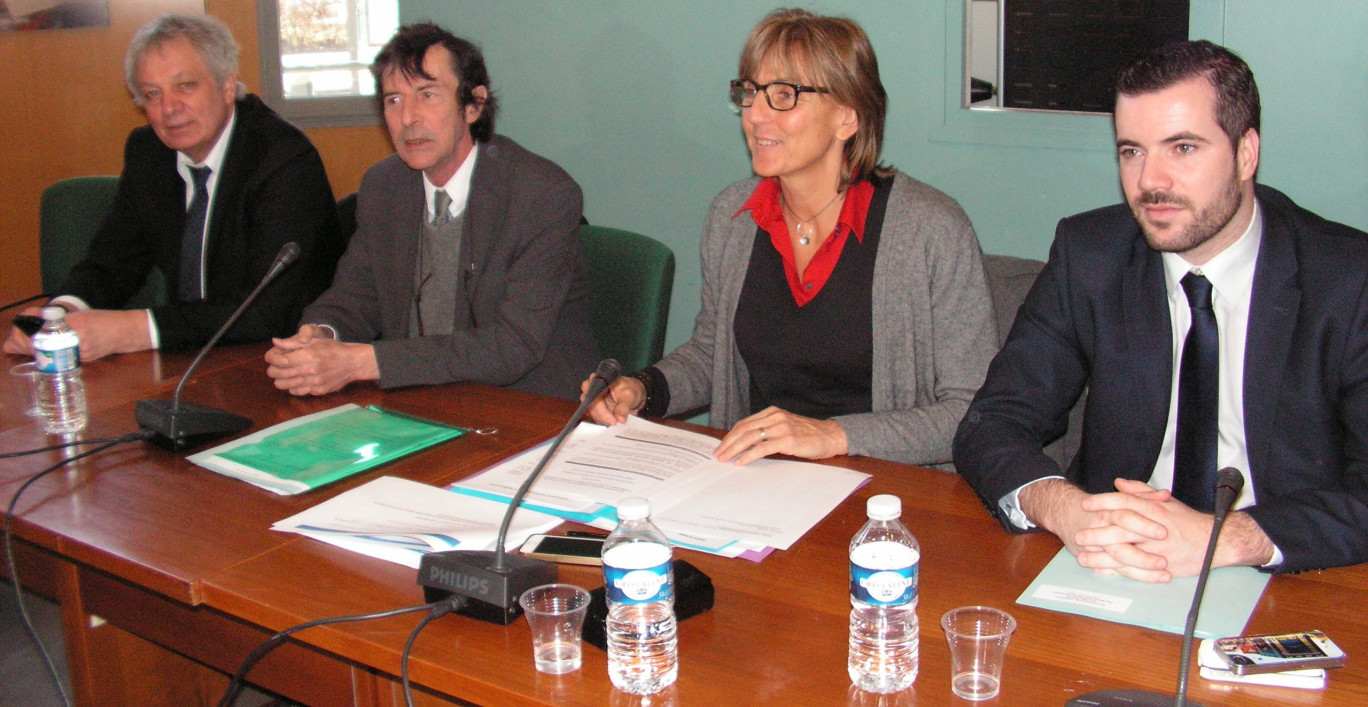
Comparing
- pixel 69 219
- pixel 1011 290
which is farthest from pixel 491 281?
pixel 69 219

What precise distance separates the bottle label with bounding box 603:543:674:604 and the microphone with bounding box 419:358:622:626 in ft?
0.48

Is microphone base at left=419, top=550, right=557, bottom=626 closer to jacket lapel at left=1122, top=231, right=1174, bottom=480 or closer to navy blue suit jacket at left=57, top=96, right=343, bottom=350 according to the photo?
jacket lapel at left=1122, top=231, right=1174, bottom=480

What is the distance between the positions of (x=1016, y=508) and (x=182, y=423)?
136 cm

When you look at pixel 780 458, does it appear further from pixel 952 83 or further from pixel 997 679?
pixel 952 83

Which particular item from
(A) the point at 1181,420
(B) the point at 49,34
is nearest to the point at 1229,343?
(A) the point at 1181,420

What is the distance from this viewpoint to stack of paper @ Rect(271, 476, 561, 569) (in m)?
1.54

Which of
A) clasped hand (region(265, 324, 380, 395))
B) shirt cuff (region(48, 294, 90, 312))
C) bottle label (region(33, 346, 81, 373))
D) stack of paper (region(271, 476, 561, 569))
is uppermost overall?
shirt cuff (region(48, 294, 90, 312))

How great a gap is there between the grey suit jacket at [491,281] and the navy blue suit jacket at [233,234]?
0.40 feet

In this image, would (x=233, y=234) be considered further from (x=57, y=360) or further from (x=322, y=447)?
(x=322, y=447)

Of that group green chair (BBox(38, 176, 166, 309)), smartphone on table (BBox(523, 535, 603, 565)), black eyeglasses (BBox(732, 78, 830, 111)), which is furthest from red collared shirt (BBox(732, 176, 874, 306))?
green chair (BBox(38, 176, 166, 309))

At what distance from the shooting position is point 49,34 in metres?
4.22

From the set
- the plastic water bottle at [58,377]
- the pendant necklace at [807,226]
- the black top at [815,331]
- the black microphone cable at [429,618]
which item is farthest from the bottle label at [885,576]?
the plastic water bottle at [58,377]

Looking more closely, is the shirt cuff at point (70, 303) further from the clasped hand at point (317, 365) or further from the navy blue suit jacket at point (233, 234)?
the clasped hand at point (317, 365)

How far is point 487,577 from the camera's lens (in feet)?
4.40
